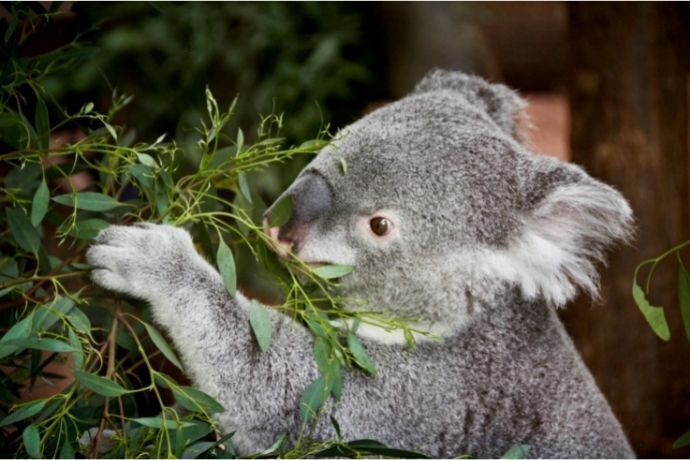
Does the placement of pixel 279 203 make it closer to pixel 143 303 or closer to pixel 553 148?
pixel 143 303

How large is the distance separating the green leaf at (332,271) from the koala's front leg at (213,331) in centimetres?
16

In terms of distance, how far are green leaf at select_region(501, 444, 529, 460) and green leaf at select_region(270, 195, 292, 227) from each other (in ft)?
2.21

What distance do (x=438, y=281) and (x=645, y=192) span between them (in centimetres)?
215

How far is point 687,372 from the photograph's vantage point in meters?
4.00

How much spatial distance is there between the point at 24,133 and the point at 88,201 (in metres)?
0.20

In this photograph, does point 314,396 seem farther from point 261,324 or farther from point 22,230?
point 22,230

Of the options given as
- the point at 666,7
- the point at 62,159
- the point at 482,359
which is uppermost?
the point at 666,7

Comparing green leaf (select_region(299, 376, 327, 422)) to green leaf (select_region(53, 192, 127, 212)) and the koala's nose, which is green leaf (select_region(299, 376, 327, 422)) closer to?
the koala's nose

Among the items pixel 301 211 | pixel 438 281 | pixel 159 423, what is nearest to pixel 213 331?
pixel 159 423

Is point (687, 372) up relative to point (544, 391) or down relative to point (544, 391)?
down

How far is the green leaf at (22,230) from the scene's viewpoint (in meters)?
1.80

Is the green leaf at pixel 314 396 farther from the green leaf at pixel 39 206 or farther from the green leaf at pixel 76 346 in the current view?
the green leaf at pixel 39 206

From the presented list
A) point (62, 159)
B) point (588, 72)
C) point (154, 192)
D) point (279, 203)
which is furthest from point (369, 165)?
point (588, 72)

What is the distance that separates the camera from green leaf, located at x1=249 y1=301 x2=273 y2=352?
1817 millimetres
